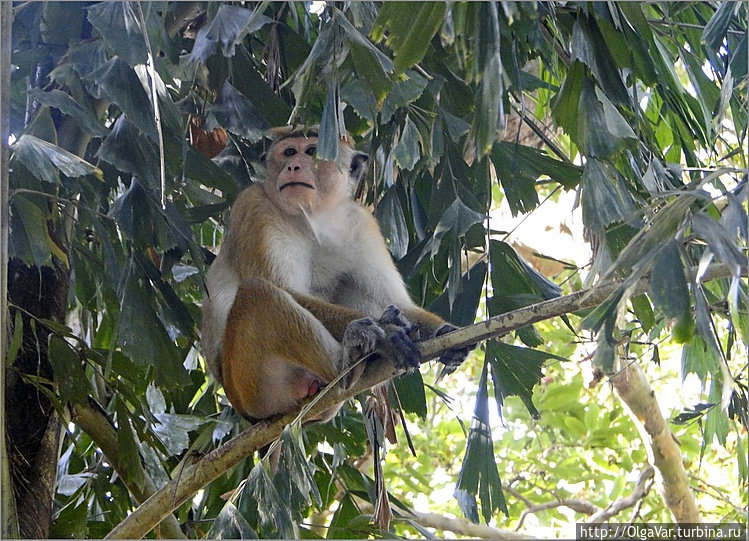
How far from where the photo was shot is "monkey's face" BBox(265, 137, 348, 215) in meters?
3.87

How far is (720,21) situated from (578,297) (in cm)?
128

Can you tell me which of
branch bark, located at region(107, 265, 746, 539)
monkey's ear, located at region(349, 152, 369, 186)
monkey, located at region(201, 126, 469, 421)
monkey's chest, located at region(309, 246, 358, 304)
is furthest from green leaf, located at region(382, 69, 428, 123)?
monkey's ear, located at region(349, 152, 369, 186)

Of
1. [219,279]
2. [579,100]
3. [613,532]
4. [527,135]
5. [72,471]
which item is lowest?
[613,532]

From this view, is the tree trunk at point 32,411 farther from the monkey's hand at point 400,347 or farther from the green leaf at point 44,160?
the monkey's hand at point 400,347

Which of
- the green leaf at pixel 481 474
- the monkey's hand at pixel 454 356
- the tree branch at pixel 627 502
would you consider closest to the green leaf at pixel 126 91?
the monkey's hand at pixel 454 356

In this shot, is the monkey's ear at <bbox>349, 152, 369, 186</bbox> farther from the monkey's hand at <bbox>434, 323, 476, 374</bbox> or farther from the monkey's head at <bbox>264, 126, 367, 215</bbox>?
the monkey's hand at <bbox>434, 323, 476, 374</bbox>

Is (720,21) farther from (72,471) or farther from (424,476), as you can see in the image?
(424,476)

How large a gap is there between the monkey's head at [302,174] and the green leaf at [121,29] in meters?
1.14

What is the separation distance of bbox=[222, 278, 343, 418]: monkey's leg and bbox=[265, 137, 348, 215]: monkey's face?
1.73 ft

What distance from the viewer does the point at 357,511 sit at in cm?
450

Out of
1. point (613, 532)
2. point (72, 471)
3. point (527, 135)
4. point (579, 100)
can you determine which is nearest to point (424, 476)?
point (527, 135)

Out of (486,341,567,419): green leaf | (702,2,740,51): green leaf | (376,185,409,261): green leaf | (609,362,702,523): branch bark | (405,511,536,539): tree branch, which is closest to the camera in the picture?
(702,2,740,51): green leaf

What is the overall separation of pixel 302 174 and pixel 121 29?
1229 mm

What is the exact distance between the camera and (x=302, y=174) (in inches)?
152
